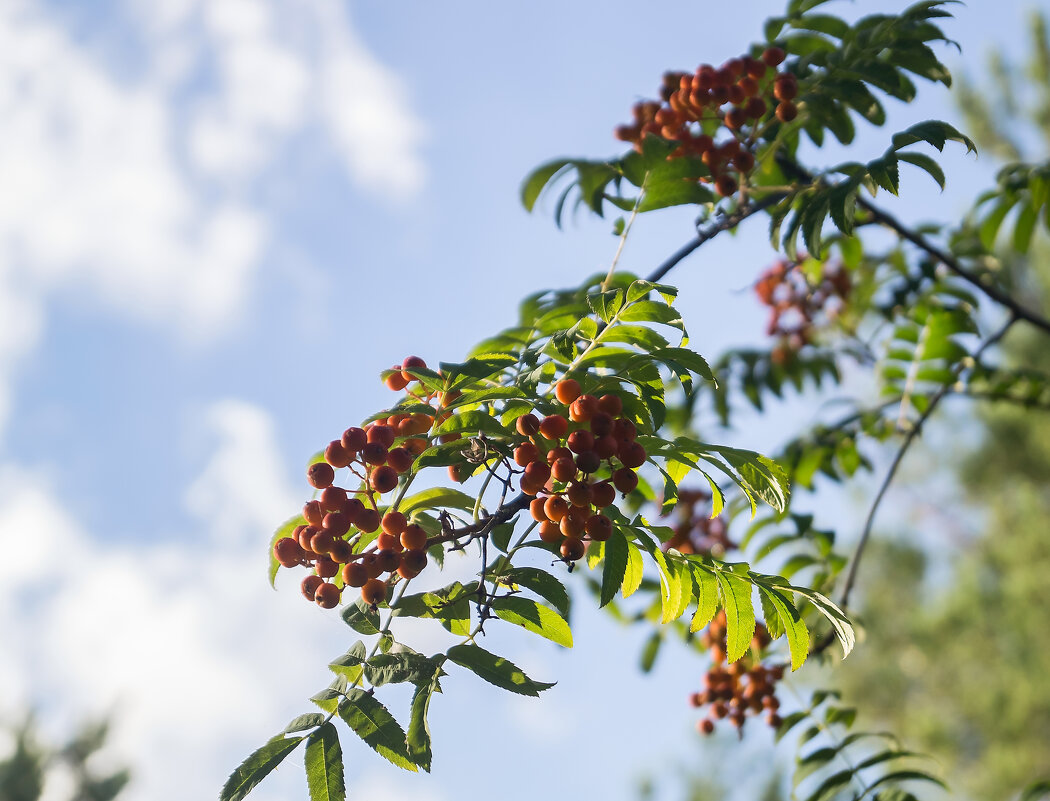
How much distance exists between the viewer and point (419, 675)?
1.50 m

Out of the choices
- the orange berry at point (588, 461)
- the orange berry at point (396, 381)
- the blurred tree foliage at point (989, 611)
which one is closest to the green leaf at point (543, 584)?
the orange berry at point (588, 461)

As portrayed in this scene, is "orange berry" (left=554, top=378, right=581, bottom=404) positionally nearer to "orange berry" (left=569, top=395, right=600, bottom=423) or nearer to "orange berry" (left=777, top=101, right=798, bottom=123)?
"orange berry" (left=569, top=395, right=600, bottom=423)

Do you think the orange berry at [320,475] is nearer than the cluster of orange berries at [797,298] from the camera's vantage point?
Yes

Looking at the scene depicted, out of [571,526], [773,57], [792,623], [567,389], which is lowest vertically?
[792,623]

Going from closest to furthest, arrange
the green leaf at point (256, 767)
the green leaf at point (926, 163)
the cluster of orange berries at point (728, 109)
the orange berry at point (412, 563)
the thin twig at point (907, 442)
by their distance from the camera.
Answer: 1. the green leaf at point (256, 767)
2. the orange berry at point (412, 563)
3. the green leaf at point (926, 163)
4. the cluster of orange berries at point (728, 109)
5. the thin twig at point (907, 442)

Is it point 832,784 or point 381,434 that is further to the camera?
point 832,784

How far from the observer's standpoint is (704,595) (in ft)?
5.59

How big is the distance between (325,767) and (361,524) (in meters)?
0.43

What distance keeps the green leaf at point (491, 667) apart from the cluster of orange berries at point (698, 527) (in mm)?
1514

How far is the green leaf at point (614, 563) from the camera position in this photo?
4.96 feet

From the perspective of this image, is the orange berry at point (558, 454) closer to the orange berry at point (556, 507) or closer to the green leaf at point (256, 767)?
the orange berry at point (556, 507)

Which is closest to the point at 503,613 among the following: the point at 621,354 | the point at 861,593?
the point at 621,354

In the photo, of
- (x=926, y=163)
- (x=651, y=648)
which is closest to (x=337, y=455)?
(x=926, y=163)

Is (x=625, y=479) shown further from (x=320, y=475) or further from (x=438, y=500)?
(x=320, y=475)
